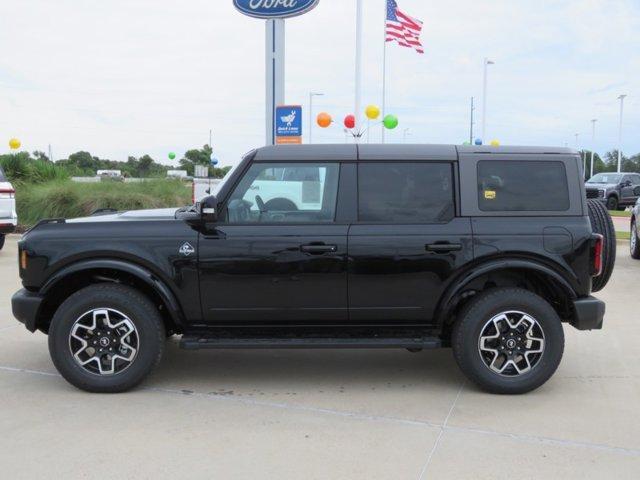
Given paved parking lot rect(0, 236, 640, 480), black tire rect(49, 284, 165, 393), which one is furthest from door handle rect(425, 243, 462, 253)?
black tire rect(49, 284, 165, 393)

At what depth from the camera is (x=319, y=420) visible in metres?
4.09

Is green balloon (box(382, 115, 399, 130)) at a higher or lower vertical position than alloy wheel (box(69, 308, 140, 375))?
higher

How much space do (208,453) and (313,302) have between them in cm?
133

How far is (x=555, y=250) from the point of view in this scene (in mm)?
4488

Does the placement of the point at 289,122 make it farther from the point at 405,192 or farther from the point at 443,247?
the point at 443,247

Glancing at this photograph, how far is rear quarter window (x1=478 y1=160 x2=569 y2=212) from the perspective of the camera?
458 cm

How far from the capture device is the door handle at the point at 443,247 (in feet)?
Answer: 14.7

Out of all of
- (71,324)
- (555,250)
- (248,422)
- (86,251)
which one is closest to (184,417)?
(248,422)

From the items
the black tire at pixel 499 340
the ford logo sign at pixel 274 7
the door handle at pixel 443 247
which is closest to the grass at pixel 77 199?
the ford logo sign at pixel 274 7

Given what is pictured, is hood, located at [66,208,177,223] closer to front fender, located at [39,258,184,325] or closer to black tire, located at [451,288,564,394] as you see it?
front fender, located at [39,258,184,325]

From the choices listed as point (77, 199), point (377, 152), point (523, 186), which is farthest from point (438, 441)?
point (77, 199)

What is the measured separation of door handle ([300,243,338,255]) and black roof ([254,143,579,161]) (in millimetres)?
628

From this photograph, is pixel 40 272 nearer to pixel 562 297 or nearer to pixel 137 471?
pixel 137 471

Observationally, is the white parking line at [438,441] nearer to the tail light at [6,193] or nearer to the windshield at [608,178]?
the tail light at [6,193]
